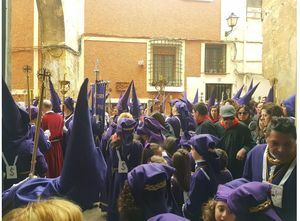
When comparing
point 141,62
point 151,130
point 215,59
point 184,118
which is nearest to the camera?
point 151,130

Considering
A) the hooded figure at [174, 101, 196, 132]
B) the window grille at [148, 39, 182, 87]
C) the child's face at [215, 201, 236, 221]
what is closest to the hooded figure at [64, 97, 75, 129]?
the hooded figure at [174, 101, 196, 132]

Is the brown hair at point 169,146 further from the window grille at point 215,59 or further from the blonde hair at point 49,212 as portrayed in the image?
the window grille at point 215,59

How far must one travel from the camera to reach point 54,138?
4355 mm

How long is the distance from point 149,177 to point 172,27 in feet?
35.4

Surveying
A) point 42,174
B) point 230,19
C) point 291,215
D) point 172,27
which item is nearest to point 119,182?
point 42,174

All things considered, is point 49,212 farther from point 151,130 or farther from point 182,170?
point 151,130

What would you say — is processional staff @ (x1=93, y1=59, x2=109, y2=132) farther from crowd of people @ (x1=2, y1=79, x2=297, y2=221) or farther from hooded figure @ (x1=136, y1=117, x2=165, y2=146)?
crowd of people @ (x1=2, y1=79, x2=297, y2=221)

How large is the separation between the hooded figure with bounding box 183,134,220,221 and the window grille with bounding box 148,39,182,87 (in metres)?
9.12

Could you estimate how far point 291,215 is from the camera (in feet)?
5.73

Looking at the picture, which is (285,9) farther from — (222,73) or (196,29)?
(222,73)

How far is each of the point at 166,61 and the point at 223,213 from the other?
422 inches

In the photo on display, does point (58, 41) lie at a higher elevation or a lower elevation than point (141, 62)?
higher

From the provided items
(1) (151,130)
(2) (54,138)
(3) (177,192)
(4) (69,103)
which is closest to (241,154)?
(1) (151,130)

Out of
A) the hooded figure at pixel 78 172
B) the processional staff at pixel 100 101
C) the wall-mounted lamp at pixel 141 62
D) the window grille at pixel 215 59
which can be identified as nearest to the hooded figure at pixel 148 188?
the hooded figure at pixel 78 172
